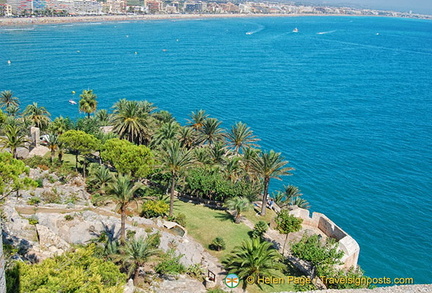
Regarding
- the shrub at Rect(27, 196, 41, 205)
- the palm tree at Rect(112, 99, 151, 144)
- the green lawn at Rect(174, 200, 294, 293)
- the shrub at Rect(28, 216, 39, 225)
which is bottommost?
the green lawn at Rect(174, 200, 294, 293)

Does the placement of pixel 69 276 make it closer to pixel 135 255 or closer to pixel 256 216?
pixel 135 255

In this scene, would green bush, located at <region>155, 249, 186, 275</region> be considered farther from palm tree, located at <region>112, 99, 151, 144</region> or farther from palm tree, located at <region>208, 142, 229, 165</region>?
palm tree, located at <region>112, 99, 151, 144</region>

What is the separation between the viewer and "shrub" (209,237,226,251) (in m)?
33.2

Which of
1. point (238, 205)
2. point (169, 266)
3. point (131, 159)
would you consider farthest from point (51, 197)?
point (238, 205)

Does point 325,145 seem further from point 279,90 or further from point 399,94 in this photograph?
point 399,94

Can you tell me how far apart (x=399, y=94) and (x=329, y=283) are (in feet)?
289

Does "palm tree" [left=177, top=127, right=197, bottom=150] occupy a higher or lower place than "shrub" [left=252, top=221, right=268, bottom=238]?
higher

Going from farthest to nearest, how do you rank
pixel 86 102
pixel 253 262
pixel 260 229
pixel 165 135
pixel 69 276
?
1. pixel 86 102
2. pixel 165 135
3. pixel 260 229
4. pixel 253 262
5. pixel 69 276

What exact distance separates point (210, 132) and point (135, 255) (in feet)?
86.9

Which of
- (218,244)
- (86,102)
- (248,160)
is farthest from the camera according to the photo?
(86,102)

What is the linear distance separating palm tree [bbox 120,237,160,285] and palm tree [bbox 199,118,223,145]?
2520 centimetres

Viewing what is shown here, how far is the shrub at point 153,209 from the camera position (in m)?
36.0

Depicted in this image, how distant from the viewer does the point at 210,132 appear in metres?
50.2

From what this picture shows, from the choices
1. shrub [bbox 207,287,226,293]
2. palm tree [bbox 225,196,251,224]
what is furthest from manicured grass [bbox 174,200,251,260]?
shrub [bbox 207,287,226,293]
